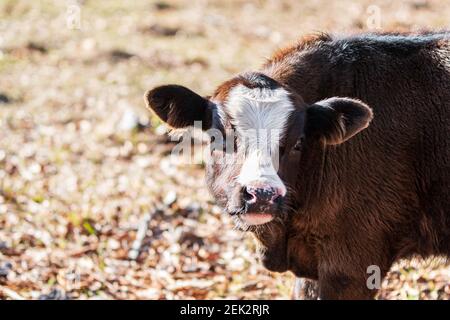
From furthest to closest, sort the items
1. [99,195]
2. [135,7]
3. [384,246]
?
[135,7]
[99,195]
[384,246]

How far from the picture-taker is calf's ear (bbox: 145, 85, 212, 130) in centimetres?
607

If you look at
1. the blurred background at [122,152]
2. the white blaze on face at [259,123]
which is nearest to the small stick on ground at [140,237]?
the blurred background at [122,152]

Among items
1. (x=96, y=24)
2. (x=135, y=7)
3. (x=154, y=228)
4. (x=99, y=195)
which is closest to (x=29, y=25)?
(x=96, y=24)

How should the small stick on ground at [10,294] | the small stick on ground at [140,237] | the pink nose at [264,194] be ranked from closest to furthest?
the pink nose at [264,194] → the small stick on ground at [10,294] → the small stick on ground at [140,237]

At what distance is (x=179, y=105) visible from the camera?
6102 millimetres

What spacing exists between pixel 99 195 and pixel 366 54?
5.05 meters

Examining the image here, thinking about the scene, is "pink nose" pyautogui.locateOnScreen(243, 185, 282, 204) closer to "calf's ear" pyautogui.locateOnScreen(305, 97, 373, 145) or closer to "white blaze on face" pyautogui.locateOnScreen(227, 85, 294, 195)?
"white blaze on face" pyautogui.locateOnScreen(227, 85, 294, 195)

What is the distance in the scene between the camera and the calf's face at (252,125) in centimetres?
554

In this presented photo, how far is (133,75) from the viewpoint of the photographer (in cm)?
1577

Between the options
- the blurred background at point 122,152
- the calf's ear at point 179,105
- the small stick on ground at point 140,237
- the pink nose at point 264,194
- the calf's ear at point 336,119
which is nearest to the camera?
the pink nose at point 264,194

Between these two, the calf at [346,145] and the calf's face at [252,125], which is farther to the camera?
the calf at [346,145]

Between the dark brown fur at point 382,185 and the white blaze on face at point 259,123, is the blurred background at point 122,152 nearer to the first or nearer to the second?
the dark brown fur at point 382,185

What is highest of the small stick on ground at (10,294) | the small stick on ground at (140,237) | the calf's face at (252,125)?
the calf's face at (252,125)
